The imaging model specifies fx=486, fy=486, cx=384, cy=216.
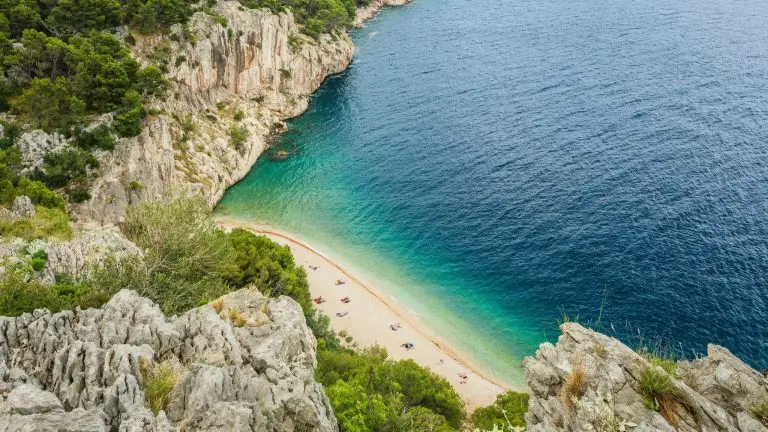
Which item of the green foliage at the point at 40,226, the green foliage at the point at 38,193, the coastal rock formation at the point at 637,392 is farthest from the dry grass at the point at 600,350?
the green foliage at the point at 38,193

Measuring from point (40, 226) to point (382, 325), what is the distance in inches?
1321

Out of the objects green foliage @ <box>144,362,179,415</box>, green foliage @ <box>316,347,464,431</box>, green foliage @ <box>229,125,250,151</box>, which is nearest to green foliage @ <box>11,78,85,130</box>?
green foliage @ <box>229,125,250,151</box>

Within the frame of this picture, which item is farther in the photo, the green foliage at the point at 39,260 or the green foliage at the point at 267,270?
the green foliage at the point at 267,270

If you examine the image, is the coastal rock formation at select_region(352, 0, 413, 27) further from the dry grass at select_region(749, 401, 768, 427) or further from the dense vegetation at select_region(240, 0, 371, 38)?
the dry grass at select_region(749, 401, 768, 427)

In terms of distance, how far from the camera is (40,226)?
1567 inches

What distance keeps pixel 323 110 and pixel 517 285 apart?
60.4 meters

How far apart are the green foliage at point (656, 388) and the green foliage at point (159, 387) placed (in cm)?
1871

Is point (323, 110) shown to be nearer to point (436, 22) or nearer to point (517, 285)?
point (517, 285)

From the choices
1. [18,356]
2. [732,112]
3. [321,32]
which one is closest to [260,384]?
[18,356]

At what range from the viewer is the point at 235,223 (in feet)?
221

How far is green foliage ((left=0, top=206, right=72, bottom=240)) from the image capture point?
3716 centimetres

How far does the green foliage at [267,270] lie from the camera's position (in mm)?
47344

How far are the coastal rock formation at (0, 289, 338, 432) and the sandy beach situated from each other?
2433 cm

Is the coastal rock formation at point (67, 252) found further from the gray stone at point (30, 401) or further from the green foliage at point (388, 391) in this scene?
the green foliage at point (388, 391)
